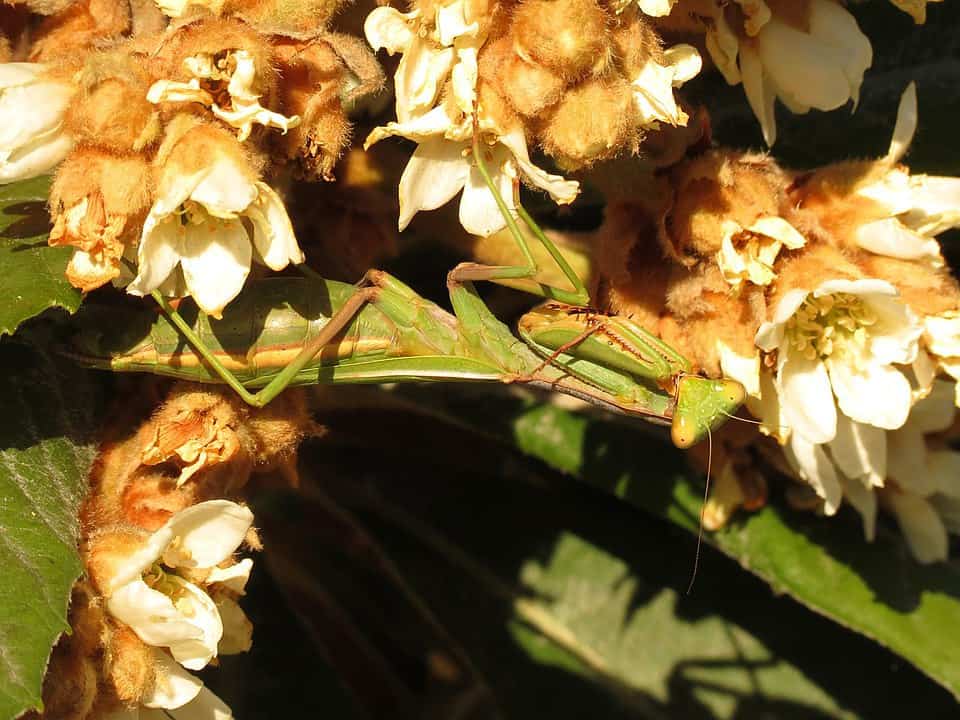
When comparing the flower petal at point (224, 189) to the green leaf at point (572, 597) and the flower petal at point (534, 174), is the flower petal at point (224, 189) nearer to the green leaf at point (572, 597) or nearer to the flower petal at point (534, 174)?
the flower petal at point (534, 174)

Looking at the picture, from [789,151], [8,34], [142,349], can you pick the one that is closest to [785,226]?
[789,151]

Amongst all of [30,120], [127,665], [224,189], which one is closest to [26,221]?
[30,120]

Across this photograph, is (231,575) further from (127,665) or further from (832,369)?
(832,369)

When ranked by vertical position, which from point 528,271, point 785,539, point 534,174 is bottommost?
point 785,539

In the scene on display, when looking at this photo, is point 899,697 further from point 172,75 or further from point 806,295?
point 172,75

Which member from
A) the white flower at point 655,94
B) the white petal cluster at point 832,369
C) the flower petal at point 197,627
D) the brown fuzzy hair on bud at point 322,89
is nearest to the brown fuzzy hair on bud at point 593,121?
the white flower at point 655,94

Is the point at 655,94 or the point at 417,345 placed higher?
the point at 655,94
